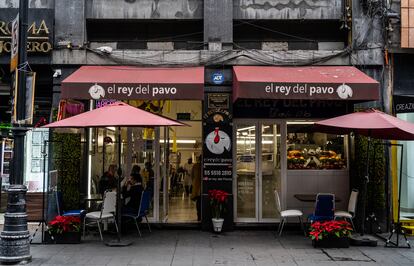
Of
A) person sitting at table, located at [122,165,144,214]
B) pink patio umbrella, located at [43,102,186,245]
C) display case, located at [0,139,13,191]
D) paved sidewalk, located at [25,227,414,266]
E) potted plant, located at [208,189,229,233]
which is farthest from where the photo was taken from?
display case, located at [0,139,13,191]

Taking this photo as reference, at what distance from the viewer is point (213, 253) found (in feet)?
30.6

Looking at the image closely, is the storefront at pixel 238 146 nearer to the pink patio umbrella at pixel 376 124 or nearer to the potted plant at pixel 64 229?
the pink patio umbrella at pixel 376 124

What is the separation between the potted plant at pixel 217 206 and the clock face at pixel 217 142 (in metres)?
1.04

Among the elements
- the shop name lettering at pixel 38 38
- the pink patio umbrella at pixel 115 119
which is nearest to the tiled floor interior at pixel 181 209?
the pink patio umbrella at pixel 115 119

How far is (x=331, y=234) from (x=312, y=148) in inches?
121

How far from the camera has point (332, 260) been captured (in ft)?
28.9

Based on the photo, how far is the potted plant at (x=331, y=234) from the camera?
31.9ft

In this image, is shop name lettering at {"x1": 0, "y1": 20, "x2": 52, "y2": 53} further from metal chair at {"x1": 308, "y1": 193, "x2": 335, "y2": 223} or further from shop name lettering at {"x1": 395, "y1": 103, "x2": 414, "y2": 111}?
shop name lettering at {"x1": 395, "y1": 103, "x2": 414, "y2": 111}

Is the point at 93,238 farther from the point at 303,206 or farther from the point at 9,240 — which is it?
the point at 303,206

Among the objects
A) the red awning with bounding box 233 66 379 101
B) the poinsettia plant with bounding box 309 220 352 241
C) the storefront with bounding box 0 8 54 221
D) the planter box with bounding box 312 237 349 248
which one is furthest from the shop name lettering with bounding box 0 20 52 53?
the planter box with bounding box 312 237 349 248

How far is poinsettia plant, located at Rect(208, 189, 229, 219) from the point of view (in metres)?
11.2

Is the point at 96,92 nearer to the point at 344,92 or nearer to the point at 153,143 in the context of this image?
the point at 153,143

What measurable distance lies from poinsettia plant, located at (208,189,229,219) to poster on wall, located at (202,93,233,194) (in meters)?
0.30

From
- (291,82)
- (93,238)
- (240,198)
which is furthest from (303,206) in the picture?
(93,238)
